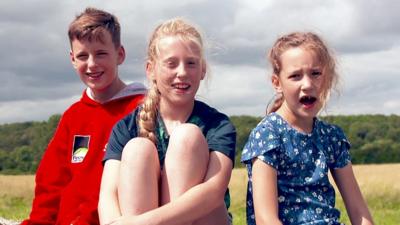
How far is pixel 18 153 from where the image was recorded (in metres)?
51.2

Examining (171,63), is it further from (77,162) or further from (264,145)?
(77,162)

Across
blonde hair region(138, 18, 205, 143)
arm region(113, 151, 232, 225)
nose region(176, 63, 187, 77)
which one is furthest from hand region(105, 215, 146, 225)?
nose region(176, 63, 187, 77)

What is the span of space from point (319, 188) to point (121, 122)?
1179 mm

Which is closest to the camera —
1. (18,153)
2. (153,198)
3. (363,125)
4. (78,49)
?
(153,198)

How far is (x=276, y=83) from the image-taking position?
14.8ft

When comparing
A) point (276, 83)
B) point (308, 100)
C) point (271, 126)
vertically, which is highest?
point (276, 83)

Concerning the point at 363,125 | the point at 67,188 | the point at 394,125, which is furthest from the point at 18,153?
the point at 67,188

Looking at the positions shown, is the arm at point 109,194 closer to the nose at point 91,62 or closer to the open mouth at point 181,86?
the open mouth at point 181,86

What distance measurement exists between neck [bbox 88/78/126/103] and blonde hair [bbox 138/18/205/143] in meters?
0.64

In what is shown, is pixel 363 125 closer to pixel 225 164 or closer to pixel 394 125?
pixel 394 125

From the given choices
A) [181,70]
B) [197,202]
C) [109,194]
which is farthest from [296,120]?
[109,194]

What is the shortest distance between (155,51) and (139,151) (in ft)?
2.23

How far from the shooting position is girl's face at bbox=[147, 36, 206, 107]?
14.1 feet

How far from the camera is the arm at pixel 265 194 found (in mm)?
4219
